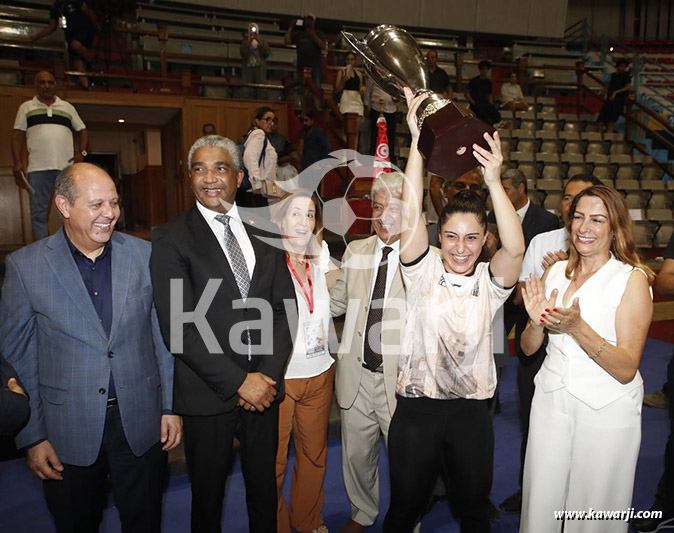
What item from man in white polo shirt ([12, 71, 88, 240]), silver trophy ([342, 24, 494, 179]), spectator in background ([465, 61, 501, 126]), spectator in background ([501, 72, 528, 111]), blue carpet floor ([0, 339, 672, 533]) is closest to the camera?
silver trophy ([342, 24, 494, 179])

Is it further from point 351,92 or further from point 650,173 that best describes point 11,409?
point 650,173

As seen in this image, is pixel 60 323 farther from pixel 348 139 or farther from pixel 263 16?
pixel 263 16

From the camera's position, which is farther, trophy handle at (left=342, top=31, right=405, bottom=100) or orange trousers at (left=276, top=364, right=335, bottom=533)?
orange trousers at (left=276, top=364, right=335, bottom=533)

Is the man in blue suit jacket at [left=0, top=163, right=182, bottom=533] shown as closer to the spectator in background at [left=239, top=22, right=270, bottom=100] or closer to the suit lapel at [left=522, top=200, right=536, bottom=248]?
the suit lapel at [left=522, top=200, right=536, bottom=248]

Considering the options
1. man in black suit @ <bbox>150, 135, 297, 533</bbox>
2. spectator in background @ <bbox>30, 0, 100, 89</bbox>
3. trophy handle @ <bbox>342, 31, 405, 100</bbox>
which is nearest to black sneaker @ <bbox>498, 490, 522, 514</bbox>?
man in black suit @ <bbox>150, 135, 297, 533</bbox>

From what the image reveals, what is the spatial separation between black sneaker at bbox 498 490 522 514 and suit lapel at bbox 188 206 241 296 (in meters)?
1.68

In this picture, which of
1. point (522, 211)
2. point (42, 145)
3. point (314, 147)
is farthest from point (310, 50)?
point (522, 211)

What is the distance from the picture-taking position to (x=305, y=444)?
83.4 inches

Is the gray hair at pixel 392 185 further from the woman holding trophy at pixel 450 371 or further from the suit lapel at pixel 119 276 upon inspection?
the suit lapel at pixel 119 276

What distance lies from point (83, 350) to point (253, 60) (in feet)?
21.9

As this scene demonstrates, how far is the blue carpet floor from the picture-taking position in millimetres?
2307

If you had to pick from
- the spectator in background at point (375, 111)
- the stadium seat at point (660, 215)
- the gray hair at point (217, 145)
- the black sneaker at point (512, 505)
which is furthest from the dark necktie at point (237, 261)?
the stadium seat at point (660, 215)

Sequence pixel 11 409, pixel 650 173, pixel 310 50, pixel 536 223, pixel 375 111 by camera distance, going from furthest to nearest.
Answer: pixel 650 173
pixel 310 50
pixel 375 111
pixel 536 223
pixel 11 409

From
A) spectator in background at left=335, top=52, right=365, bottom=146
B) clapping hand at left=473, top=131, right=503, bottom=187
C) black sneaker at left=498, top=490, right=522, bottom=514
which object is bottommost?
black sneaker at left=498, top=490, right=522, bottom=514
